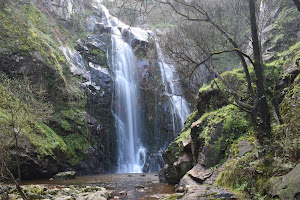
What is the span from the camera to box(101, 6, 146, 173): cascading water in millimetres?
19989

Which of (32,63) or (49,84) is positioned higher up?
(32,63)

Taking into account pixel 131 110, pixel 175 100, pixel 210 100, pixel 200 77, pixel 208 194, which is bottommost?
pixel 208 194

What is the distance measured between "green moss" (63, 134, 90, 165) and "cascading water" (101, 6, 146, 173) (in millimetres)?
3768

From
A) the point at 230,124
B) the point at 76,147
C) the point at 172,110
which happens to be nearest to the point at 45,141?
the point at 76,147

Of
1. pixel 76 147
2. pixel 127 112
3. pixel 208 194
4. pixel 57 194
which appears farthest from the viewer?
pixel 127 112

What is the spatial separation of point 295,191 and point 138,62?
23840 millimetres

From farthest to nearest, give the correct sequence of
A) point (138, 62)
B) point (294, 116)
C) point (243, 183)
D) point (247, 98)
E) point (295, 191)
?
point (138, 62), point (247, 98), point (243, 183), point (294, 116), point (295, 191)

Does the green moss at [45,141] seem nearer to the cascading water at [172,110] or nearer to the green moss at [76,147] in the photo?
the green moss at [76,147]

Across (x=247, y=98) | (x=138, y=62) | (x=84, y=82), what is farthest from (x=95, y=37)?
(x=247, y=98)

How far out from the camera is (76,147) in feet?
55.1

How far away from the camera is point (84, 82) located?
20.8 meters

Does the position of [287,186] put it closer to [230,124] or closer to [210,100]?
[230,124]

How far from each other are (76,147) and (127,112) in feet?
22.6

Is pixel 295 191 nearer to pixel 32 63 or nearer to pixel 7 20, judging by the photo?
pixel 32 63
